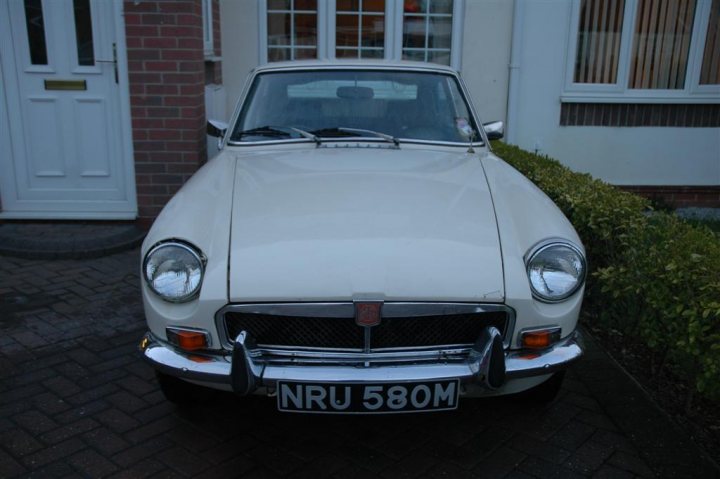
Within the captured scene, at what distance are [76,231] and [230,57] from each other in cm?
292

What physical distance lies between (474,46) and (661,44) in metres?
2.35

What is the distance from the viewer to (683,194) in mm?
7945

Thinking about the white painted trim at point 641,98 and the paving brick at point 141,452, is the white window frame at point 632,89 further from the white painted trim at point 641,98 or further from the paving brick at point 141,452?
the paving brick at point 141,452

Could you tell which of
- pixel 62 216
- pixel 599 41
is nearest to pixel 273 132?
pixel 62 216

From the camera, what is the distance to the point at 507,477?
8.86 feet

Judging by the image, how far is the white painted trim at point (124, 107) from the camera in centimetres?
557

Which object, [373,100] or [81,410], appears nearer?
[81,410]

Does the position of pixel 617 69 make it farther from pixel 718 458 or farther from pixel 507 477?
pixel 507 477

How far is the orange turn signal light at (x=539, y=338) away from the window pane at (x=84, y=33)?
15.4ft

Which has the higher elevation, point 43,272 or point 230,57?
point 230,57

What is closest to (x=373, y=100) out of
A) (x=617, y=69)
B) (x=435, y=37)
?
(x=435, y=37)

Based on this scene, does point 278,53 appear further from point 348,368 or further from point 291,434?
point 348,368

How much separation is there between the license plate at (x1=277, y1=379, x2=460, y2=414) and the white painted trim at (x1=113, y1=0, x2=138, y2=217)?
4.00m

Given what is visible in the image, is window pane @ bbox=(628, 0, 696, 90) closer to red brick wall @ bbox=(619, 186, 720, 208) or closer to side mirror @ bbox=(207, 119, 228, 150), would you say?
red brick wall @ bbox=(619, 186, 720, 208)
